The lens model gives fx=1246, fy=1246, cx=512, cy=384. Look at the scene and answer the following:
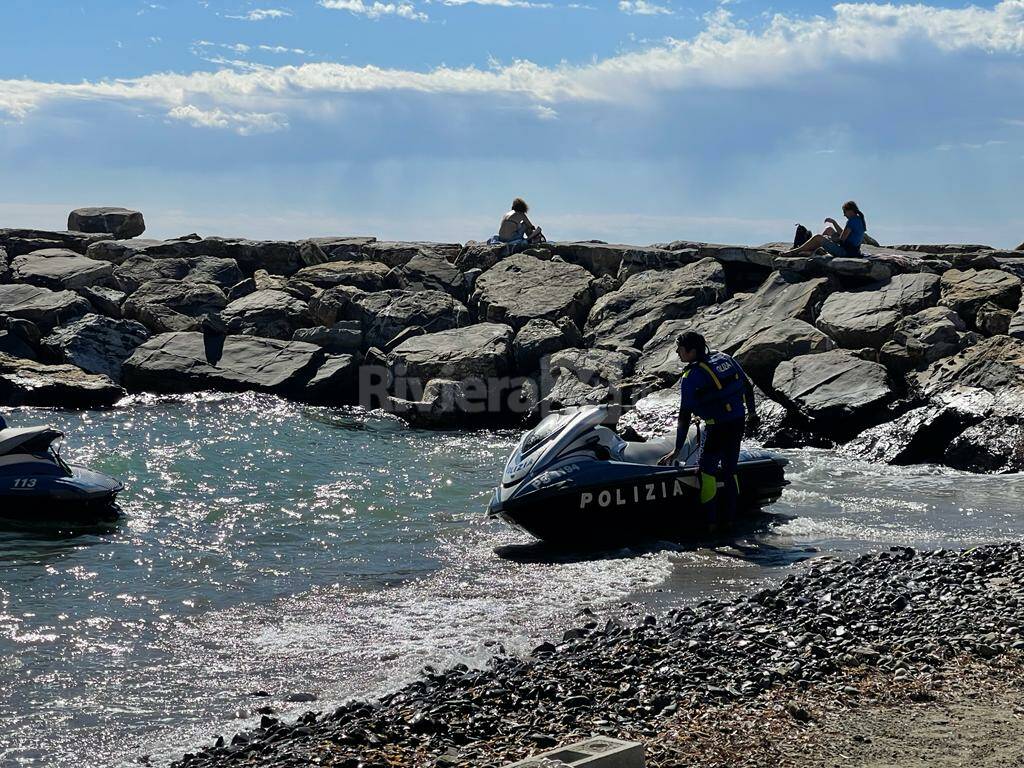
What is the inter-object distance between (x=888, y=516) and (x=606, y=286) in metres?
13.2

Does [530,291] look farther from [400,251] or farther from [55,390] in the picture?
[55,390]

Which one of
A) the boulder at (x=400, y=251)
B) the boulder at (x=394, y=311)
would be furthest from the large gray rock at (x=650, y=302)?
the boulder at (x=400, y=251)

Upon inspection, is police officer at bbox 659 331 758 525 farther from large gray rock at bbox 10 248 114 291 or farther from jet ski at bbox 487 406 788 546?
large gray rock at bbox 10 248 114 291

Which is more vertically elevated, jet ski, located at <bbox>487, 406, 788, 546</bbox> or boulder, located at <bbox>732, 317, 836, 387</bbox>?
boulder, located at <bbox>732, 317, 836, 387</bbox>

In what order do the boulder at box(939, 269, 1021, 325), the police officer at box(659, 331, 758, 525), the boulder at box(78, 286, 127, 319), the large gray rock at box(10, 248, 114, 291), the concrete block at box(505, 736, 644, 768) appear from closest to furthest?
the concrete block at box(505, 736, 644, 768) < the police officer at box(659, 331, 758, 525) < the boulder at box(939, 269, 1021, 325) < the boulder at box(78, 286, 127, 319) < the large gray rock at box(10, 248, 114, 291)

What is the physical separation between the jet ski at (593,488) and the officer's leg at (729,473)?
0.26 meters

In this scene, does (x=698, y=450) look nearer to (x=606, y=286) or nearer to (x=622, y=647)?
(x=622, y=647)

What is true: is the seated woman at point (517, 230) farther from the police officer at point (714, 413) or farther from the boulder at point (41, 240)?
the police officer at point (714, 413)

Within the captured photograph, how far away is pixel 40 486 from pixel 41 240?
19.4m

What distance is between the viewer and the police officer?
42.4 ft

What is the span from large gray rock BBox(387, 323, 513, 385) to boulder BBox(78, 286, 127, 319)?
7.06 meters

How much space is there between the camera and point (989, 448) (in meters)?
17.0

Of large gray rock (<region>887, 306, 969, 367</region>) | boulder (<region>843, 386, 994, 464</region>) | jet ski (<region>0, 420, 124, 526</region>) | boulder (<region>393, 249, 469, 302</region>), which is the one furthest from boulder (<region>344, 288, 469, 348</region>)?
jet ski (<region>0, 420, 124, 526</region>)

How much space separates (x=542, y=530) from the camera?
1273 cm
